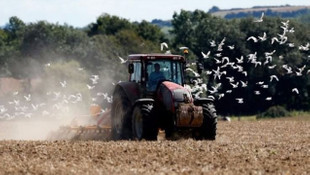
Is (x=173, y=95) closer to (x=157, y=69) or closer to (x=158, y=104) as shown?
(x=158, y=104)

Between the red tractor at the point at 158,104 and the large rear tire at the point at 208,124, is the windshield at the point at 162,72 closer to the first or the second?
the red tractor at the point at 158,104

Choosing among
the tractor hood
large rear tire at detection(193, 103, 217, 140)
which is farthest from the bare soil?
large rear tire at detection(193, 103, 217, 140)

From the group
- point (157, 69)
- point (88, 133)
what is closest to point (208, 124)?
point (157, 69)

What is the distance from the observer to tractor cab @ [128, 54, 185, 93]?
77.9ft

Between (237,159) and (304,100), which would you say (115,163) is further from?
(304,100)

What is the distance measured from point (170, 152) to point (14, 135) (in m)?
14.1

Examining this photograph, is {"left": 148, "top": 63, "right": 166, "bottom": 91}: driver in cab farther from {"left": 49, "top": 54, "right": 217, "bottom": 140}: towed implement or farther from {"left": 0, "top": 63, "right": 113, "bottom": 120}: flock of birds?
{"left": 0, "top": 63, "right": 113, "bottom": 120}: flock of birds

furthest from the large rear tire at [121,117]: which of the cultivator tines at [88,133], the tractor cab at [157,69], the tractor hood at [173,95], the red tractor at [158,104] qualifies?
the tractor hood at [173,95]

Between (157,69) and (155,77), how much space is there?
10.8 inches

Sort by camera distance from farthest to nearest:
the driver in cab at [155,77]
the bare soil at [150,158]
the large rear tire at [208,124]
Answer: the driver in cab at [155,77]
the large rear tire at [208,124]
the bare soil at [150,158]

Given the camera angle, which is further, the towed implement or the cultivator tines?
the cultivator tines

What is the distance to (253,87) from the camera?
65.8m

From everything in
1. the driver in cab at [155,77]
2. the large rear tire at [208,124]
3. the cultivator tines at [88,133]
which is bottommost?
the cultivator tines at [88,133]

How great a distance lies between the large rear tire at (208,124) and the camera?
23000 millimetres
